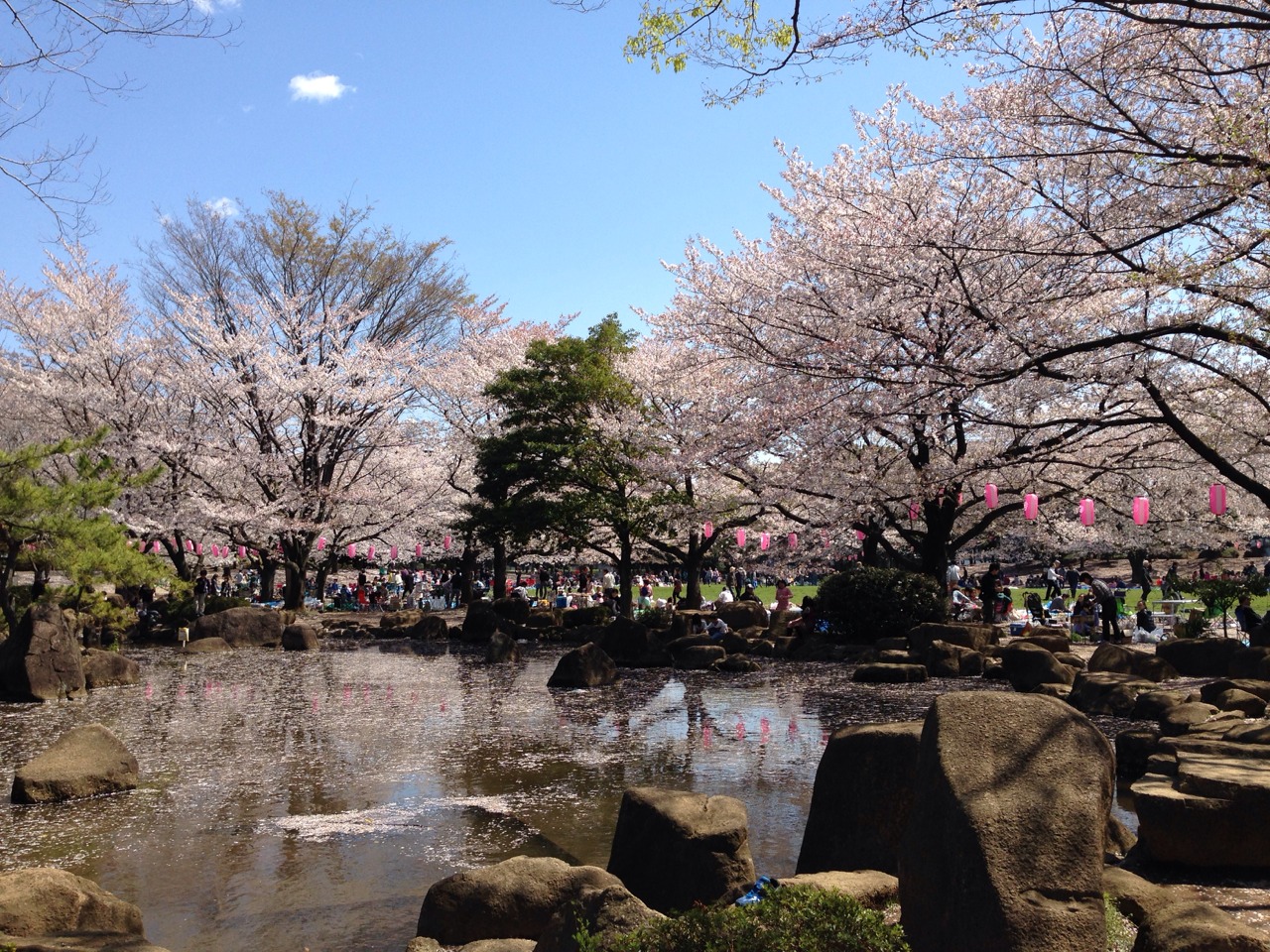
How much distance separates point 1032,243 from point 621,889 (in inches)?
488

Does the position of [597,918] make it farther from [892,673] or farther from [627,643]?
[627,643]

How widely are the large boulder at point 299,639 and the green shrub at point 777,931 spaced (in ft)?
71.4

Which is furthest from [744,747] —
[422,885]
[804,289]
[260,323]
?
[260,323]

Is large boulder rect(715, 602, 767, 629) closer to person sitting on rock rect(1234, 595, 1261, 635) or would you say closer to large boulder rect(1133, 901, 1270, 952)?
person sitting on rock rect(1234, 595, 1261, 635)

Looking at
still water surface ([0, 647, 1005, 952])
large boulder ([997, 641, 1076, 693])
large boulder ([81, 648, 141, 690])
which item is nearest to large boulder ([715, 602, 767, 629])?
still water surface ([0, 647, 1005, 952])

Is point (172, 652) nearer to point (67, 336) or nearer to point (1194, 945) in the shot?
point (67, 336)

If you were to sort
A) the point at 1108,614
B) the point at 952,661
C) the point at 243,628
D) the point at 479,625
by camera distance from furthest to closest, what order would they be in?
the point at 479,625 < the point at 243,628 < the point at 1108,614 < the point at 952,661

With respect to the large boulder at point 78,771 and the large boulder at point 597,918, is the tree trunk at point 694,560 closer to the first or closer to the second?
the large boulder at point 78,771

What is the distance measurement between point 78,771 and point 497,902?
574 cm

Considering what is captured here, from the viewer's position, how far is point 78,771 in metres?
9.16

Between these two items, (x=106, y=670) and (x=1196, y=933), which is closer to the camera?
(x=1196, y=933)

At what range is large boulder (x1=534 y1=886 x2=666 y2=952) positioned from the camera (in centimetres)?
409

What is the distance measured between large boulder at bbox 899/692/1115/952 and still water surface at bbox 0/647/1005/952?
299 cm

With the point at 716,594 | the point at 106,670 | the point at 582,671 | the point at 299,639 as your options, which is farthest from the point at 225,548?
the point at 582,671
